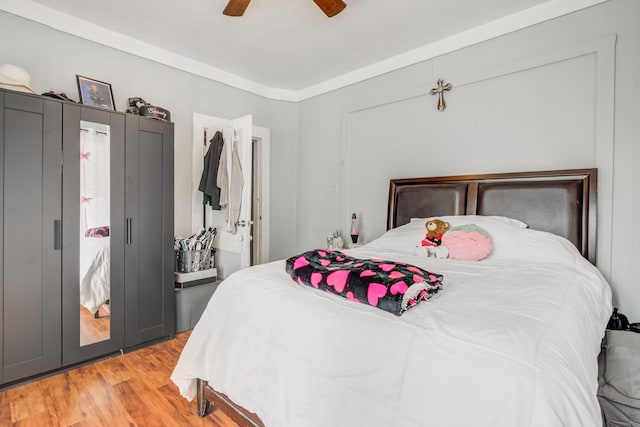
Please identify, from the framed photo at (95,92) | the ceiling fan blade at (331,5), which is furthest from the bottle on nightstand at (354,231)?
the framed photo at (95,92)

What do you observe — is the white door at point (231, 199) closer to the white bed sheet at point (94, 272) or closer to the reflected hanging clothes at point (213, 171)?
the reflected hanging clothes at point (213, 171)

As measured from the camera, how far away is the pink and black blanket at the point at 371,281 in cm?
111

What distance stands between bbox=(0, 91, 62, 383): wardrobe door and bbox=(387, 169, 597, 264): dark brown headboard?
2.69m

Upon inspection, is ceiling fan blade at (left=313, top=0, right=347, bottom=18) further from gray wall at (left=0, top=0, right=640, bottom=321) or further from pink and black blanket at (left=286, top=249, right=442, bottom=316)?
pink and black blanket at (left=286, top=249, right=442, bottom=316)

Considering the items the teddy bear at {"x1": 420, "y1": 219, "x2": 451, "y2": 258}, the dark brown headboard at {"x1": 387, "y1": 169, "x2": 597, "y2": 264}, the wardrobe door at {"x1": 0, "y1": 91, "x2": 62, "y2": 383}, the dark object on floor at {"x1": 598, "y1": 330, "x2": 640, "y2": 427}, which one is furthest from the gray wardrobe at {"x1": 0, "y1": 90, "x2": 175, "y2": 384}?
the dark object on floor at {"x1": 598, "y1": 330, "x2": 640, "y2": 427}

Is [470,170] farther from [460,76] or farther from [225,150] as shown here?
[225,150]

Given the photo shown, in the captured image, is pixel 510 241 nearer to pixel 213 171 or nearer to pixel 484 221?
pixel 484 221

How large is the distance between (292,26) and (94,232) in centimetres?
224

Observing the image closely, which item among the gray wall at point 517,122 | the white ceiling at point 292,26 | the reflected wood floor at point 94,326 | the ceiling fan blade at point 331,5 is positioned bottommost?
the reflected wood floor at point 94,326

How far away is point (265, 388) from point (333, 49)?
2.92 metres

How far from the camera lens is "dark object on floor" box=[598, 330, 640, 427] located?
1275 mm

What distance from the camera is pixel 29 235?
80.6 inches

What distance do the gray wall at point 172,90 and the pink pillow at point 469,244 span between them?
245 centimetres

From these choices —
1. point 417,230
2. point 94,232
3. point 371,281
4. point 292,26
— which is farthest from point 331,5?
point 94,232
